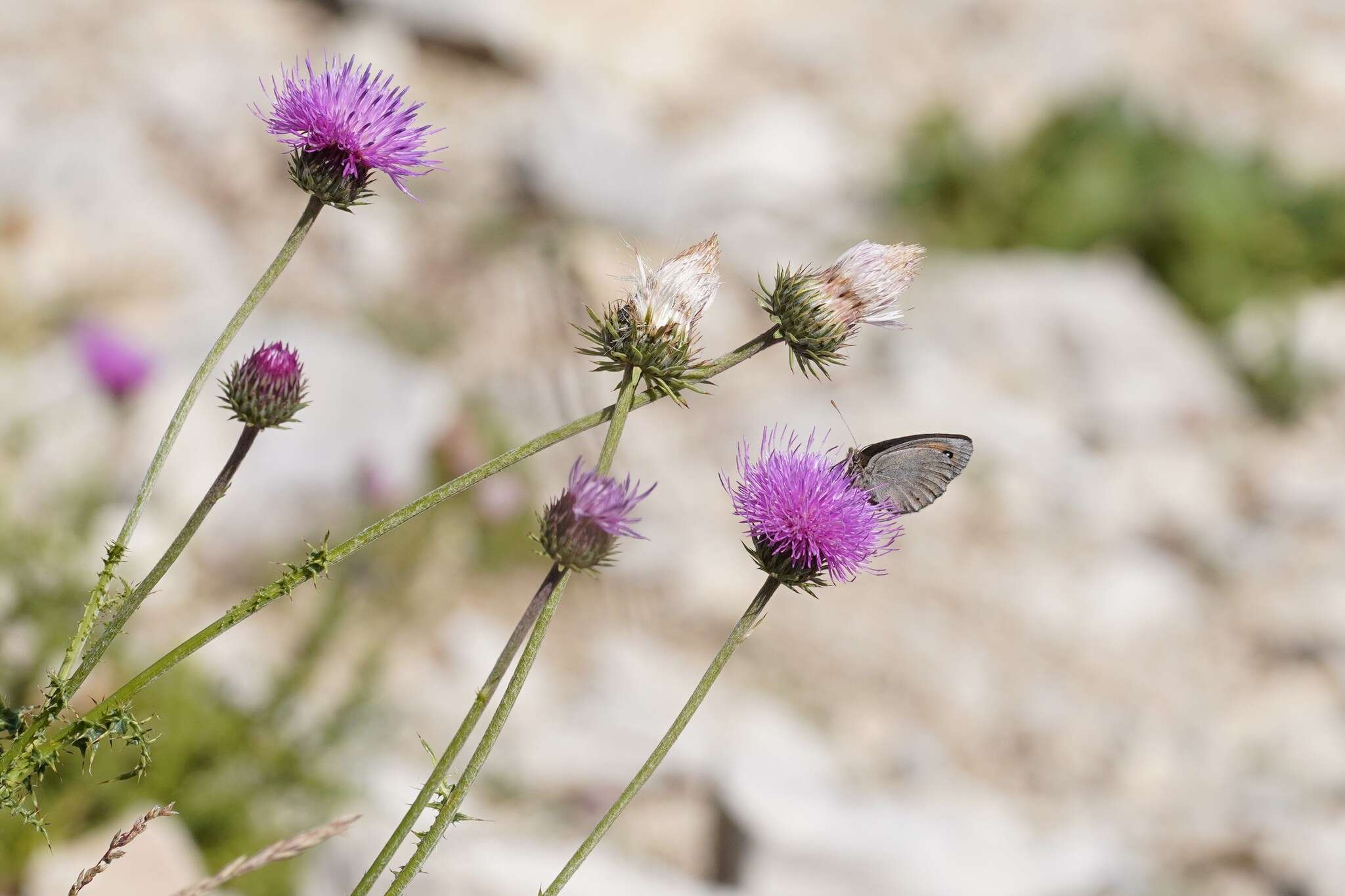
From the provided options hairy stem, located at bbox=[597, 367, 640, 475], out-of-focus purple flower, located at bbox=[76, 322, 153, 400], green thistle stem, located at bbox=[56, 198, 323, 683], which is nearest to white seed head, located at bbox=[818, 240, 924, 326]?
hairy stem, located at bbox=[597, 367, 640, 475]

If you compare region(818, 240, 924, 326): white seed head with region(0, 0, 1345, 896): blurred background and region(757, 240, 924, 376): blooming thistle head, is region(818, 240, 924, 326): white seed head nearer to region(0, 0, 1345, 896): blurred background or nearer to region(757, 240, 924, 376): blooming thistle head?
region(757, 240, 924, 376): blooming thistle head

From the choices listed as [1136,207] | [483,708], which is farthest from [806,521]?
[1136,207]

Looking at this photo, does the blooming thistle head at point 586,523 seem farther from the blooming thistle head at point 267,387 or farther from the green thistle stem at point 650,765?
the blooming thistle head at point 267,387

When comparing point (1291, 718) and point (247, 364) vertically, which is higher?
point (1291, 718)

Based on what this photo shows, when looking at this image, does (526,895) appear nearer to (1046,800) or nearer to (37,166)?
(1046,800)

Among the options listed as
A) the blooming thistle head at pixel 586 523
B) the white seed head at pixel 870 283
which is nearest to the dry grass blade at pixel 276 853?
the blooming thistle head at pixel 586 523

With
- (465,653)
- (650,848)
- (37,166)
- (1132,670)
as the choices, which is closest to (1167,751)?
(1132,670)

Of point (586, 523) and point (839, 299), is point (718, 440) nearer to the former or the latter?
point (839, 299)
